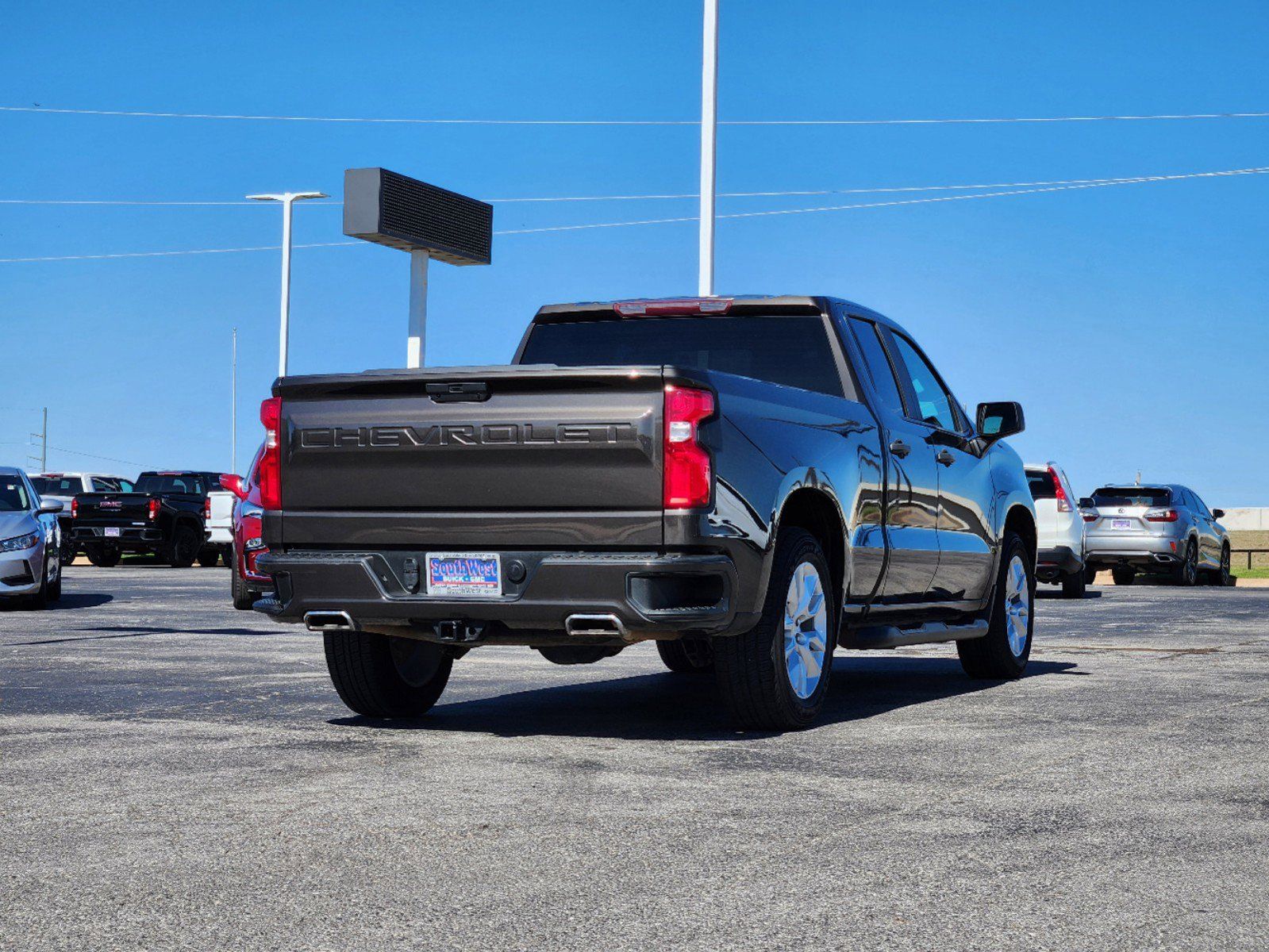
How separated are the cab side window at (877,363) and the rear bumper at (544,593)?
239 centimetres

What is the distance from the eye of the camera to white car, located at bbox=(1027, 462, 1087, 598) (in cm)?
2203

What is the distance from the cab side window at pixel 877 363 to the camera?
357 inches

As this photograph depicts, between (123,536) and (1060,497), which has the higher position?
(1060,497)

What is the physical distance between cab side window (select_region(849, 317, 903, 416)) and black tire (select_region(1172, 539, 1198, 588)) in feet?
63.8

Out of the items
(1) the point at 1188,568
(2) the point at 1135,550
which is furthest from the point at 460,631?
(1) the point at 1188,568

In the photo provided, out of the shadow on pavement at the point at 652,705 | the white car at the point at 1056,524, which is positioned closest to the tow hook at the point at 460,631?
the shadow on pavement at the point at 652,705

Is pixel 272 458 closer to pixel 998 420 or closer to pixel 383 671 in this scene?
pixel 383 671

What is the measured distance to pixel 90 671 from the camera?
10625 millimetres

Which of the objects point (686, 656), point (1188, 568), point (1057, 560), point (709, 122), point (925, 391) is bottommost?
point (686, 656)

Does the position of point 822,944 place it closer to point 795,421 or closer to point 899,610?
point 795,421

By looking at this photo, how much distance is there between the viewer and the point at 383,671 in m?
8.15

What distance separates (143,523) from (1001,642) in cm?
2474

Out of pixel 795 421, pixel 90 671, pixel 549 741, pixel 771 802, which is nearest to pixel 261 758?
pixel 549 741

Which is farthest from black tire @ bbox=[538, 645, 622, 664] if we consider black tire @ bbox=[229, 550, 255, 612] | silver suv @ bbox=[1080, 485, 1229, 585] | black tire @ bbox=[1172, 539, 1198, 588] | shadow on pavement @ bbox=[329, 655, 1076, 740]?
black tire @ bbox=[1172, 539, 1198, 588]
